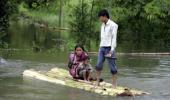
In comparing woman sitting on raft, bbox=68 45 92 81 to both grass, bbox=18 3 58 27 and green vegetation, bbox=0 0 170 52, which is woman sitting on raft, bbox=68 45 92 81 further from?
grass, bbox=18 3 58 27

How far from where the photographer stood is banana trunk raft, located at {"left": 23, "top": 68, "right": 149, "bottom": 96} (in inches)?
438

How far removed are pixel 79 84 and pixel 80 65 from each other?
2.64 ft

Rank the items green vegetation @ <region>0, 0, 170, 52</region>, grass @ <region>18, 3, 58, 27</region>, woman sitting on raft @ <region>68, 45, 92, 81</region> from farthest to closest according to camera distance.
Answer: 1. grass @ <region>18, 3, 58, 27</region>
2. green vegetation @ <region>0, 0, 170, 52</region>
3. woman sitting on raft @ <region>68, 45, 92, 81</region>

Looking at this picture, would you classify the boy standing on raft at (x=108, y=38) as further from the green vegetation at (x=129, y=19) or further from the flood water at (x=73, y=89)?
the green vegetation at (x=129, y=19)

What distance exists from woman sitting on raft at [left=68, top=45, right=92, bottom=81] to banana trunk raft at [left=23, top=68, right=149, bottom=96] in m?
0.23

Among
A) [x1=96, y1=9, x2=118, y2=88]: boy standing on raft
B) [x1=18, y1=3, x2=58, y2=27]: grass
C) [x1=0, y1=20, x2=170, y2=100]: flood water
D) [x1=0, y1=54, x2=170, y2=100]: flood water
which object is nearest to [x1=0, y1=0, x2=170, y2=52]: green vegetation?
[x1=0, y1=20, x2=170, y2=100]: flood water

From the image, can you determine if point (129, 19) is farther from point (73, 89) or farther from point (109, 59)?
point (73, 89)

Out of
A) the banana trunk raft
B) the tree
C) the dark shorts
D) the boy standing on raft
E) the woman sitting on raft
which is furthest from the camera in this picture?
the tree

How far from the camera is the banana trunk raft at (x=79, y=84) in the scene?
36.5ft

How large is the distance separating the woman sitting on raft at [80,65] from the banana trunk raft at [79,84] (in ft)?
0.76

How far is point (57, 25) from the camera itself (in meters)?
44.0

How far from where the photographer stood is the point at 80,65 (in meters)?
12.8

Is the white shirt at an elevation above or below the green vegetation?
above

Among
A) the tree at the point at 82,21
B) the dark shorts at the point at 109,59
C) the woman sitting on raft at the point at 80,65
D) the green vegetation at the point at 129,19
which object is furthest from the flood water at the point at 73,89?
the tree at the point at 82,21
